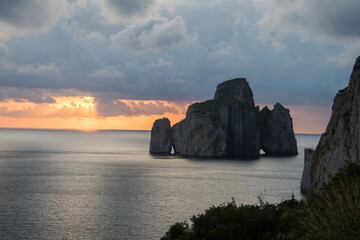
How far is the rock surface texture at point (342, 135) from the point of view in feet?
150

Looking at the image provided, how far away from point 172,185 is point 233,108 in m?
102

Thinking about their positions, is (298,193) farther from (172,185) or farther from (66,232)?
(66,232)

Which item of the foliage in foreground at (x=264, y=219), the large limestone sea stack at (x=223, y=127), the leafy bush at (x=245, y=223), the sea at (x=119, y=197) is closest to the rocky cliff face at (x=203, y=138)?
the large limestone sea stack at (x=223, y=127)

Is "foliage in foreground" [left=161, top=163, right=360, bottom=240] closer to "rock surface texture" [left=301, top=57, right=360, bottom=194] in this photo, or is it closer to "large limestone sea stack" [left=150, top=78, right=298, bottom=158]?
"rock surface texture" [left=301, top=57, right=360, bottom=194]

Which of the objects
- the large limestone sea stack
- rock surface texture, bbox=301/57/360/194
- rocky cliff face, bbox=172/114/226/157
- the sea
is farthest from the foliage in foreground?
the large limestone sea stack

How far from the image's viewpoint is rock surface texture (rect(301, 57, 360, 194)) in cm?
4566

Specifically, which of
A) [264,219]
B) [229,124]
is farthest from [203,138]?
[264,219]

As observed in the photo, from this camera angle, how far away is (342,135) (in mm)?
49469

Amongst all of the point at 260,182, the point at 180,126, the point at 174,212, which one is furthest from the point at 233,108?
the point at 174,212

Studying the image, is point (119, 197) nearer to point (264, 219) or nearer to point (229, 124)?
point (264, 219)

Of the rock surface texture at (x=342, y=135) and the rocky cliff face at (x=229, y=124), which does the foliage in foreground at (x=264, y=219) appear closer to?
the rock surface texture at (x=342, y=135)

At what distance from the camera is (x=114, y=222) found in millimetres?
52625

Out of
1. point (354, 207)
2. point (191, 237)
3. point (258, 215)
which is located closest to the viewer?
point (354, 207)

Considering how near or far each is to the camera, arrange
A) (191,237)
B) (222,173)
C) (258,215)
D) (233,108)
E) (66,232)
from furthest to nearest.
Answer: (233,108)
(222,173)
(66,232)
(191,237)
(258,215)
